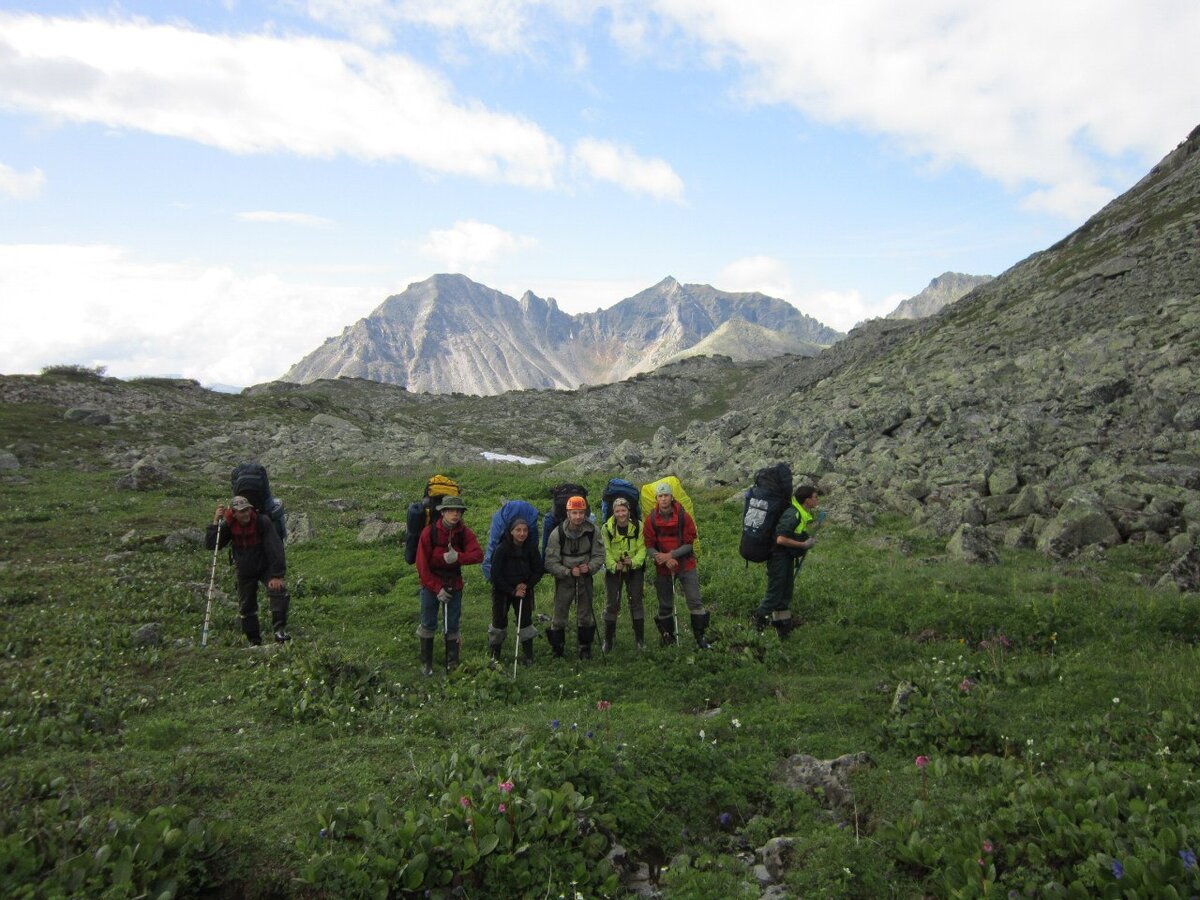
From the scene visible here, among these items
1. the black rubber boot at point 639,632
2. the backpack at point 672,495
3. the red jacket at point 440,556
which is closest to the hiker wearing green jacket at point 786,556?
the backpack at point 672,495

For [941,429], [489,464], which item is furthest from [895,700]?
[489,464]

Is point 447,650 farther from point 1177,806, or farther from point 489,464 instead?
point 489,464

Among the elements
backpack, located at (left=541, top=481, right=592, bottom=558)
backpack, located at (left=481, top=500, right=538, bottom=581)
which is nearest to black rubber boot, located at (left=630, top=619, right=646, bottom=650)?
backpack, located at (left=541, top=481, right=592, bottom=558)

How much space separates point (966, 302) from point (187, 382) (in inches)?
2846

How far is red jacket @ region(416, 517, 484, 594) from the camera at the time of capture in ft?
36.4

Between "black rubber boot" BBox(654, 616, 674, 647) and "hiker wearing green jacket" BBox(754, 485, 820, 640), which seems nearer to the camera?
"hiker wearing green jacket" BBox(754, 485, 820, 640)

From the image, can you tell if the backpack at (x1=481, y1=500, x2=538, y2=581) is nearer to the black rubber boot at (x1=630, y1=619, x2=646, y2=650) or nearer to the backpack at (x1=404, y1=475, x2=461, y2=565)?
the backpack at (x1=404, y1=475, x2=461, y2=565)

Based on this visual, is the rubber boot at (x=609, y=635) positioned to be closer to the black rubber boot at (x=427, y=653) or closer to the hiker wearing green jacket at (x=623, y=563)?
the hiker wearing green jacket at (x=623, y=563)

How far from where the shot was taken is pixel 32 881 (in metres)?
4.64

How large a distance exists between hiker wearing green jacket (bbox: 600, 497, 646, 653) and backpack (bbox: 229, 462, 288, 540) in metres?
6.09

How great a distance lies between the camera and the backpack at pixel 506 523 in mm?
11250

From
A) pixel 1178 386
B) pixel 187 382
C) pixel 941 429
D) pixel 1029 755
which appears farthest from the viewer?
pixel 187 382

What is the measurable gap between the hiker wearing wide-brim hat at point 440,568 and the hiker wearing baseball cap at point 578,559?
4.34 feet

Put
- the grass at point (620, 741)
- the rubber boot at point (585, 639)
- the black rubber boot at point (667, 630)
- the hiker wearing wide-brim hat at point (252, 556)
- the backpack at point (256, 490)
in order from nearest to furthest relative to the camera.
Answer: the grass at point (620, 741)
the rubber boot at point (585, 639)
the black rubber boot at point (667, 630)
the hiker wearing wide-brim hat at point (252, 556)
the backpack at point (256, 490)
